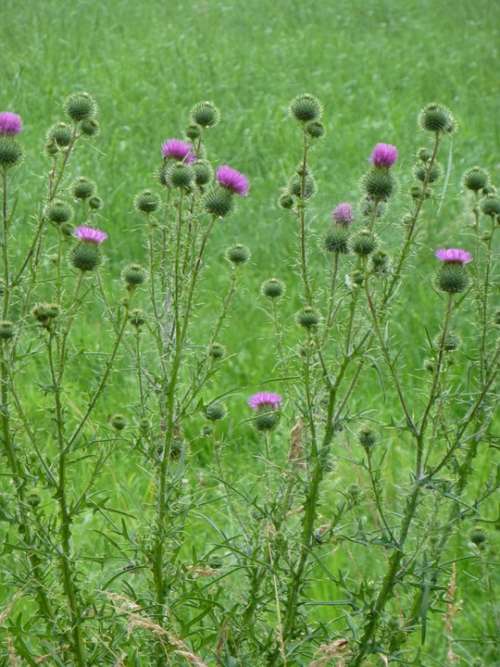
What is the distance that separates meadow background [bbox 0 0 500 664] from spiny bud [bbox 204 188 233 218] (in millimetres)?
1368

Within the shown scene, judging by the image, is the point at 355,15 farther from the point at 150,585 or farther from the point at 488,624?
the point at 150,585

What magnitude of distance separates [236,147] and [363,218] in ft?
18.5

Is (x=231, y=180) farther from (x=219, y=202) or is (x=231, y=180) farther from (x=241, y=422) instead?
(x=241, y=422)

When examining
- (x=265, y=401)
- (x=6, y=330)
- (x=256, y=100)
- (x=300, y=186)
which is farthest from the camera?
(x=256, y=100)

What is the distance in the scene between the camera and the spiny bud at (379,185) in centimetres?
224

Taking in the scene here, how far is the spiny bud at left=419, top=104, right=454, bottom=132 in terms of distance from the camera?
230cm

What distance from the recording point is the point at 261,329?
5.00 meters

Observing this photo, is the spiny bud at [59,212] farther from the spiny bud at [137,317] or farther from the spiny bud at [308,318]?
the spiny bud at [308,318]

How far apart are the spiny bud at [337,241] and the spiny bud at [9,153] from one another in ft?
1.98

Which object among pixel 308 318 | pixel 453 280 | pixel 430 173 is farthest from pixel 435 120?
pixel 308 318

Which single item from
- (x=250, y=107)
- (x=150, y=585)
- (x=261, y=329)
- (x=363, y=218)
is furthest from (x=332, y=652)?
(x=250, y=107)

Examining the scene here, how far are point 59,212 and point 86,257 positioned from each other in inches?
5.9

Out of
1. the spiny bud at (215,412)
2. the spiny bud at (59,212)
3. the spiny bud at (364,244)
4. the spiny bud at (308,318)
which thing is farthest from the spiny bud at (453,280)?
the spiny bud at (59,212)

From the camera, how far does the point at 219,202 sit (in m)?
2.31
